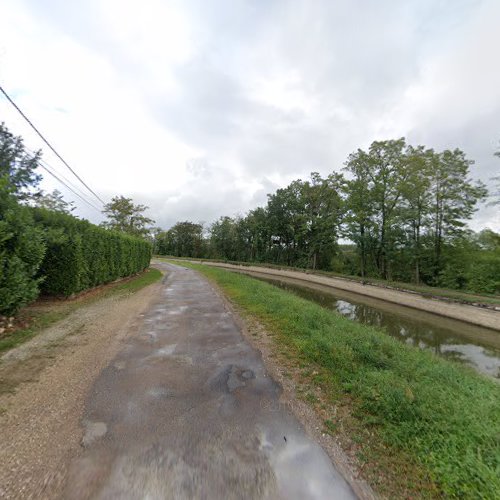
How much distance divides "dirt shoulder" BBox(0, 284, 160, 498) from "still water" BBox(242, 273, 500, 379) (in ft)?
27.7

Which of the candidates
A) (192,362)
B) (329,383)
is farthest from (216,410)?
(329,383)

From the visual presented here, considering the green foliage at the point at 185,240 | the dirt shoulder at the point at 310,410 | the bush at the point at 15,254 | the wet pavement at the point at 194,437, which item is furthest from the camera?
the green foliage at the point at 185,240

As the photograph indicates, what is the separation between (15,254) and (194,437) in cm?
586

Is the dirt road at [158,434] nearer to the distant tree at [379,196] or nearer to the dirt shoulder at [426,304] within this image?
the dirt shoulder at [426,304]

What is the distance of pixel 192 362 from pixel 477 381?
5.07 meters

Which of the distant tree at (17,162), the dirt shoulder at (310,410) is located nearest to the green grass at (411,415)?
the dirt shoulder at (310,410)

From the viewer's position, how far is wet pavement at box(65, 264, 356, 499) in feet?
5.86

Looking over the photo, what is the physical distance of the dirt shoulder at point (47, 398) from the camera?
188cm

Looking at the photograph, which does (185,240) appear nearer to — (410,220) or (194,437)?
(410,220)

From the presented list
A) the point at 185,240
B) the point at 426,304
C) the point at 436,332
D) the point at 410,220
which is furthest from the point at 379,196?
the point at 185,240

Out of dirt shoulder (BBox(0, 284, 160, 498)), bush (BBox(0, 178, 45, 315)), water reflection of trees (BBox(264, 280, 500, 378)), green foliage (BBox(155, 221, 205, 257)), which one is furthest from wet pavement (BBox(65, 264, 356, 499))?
green foliage (BBox(155, 221, 205, 257))

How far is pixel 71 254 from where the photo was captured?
768 cm

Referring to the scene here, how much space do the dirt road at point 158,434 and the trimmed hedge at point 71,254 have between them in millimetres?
4583

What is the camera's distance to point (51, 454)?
2.06 m
